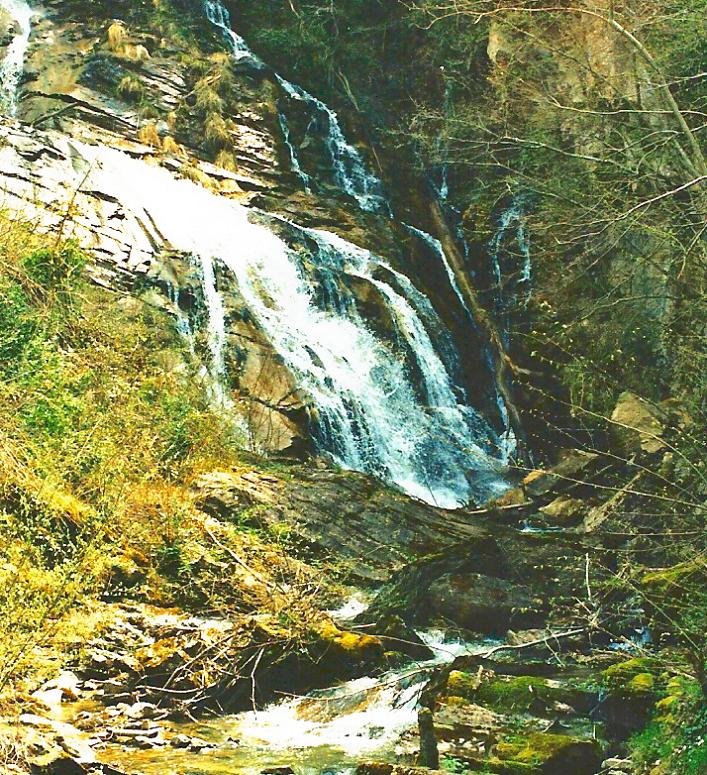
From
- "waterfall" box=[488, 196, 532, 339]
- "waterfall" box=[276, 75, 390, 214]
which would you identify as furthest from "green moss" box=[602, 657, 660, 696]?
"waterfall" box=[276, 75, 390, 214]

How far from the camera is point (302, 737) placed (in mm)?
6621

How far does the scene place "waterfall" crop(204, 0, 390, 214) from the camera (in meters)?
18.5

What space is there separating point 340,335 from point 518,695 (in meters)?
8.28

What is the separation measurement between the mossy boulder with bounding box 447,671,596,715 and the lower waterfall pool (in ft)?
1.05

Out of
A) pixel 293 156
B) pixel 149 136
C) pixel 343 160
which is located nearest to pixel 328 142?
pixel 343 160

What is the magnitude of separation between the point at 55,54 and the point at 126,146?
321 centimetres

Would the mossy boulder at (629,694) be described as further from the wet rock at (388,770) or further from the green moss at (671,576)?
the wet rock at (388,770)

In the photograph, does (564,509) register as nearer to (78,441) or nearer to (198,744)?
(78,441)

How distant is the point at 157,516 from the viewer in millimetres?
8164

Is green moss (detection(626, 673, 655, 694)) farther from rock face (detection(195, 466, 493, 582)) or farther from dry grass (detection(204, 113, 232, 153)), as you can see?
dry grass (detection(204, 113, 232, 153))

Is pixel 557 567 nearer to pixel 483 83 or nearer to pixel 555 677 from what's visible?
pixel 555 677

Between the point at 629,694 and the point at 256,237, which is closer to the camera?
the point at 629,694

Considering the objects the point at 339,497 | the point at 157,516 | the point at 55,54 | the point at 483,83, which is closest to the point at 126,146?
the point at 55,54

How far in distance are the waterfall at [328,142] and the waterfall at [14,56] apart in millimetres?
3860
